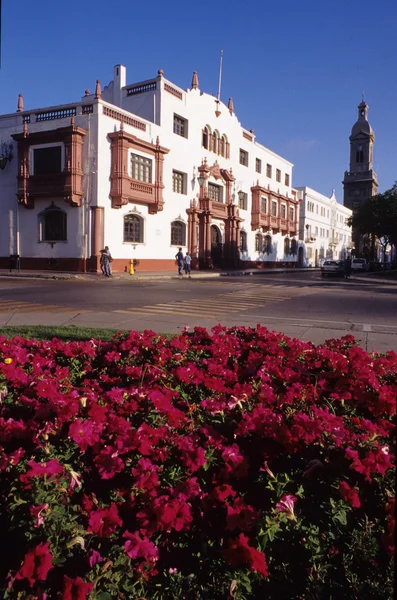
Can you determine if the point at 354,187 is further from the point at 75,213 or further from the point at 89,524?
the point at 89,524

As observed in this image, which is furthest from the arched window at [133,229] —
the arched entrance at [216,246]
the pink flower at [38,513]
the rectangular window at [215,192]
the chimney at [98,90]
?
the pink flower at [38,513]

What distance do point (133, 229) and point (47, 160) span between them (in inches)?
255

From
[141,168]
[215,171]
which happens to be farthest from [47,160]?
[215,171]

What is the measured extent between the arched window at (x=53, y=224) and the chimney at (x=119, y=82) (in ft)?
33.6

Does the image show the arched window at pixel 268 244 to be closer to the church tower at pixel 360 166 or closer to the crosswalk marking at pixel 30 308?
the crosswalk marking at pixel 30 308

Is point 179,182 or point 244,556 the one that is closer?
point 244,556

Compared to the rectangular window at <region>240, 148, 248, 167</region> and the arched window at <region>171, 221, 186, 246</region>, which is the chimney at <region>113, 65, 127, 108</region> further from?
the rectangular window at <region>240, 148, 248, 167</region>

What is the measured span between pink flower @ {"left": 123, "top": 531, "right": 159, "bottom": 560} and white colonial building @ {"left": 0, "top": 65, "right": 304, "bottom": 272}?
2612 centimetres

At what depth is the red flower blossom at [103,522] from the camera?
6.38ft

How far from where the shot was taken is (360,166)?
107 metres

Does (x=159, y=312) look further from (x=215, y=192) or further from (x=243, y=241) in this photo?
(x=243, y=241)

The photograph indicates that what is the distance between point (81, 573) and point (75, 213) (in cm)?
2745

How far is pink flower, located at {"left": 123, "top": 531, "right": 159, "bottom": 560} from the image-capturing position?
1831 mm

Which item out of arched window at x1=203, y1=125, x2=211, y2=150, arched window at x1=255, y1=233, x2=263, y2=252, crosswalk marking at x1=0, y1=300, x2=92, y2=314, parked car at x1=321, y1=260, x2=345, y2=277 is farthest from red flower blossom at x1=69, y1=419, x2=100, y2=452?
arched window at x1=255, y1=233, x2=263, y2=252
